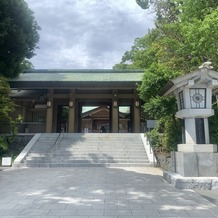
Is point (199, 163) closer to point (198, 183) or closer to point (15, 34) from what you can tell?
point (198, 183)

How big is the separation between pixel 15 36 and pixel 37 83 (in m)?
3.96

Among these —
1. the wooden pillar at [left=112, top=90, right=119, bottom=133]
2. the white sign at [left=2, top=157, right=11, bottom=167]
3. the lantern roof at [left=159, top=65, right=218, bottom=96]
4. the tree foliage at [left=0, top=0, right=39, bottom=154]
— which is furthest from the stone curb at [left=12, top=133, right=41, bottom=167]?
the lantern roof at [left=159, top=65, right=218, bottom=96]

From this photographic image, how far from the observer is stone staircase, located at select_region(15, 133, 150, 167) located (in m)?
12.0

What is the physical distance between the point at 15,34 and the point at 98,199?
37.7 feet

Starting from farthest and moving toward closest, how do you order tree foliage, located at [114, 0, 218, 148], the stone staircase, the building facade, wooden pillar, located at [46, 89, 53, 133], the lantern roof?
wooden pillar, located at [46, 89, 53, 133] → the building facade → the stone staircase → tree foliage, located at [114, 0, 218, 148] → the lantern roof

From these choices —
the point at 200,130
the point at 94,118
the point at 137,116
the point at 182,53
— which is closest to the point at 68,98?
the point at 137,116

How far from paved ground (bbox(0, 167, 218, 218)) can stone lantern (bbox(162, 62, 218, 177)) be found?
978 millimetres

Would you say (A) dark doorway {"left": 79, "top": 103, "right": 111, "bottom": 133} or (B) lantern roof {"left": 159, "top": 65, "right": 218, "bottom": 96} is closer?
(B) lantern roof {"left": 159, "top": 65, "right": 218, "bottom": 96}

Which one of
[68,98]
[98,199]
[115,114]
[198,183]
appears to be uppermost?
[68,98]

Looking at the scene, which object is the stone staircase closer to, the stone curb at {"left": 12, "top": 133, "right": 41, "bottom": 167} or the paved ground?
the stone curb at {"left": 12, "top": 133, "right": 41, "bottom": 167}

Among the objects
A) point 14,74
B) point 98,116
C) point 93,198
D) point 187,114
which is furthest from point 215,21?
point 98,116

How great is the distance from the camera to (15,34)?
13.8 m

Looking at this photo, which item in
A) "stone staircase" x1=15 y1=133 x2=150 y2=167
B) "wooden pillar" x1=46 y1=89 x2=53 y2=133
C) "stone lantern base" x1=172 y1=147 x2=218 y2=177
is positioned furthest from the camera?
"wooden pillar" x1=46 y1=89 x2=53 y2=133

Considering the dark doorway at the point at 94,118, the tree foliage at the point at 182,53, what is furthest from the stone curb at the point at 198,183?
the dark doorway at the point at 94,118
